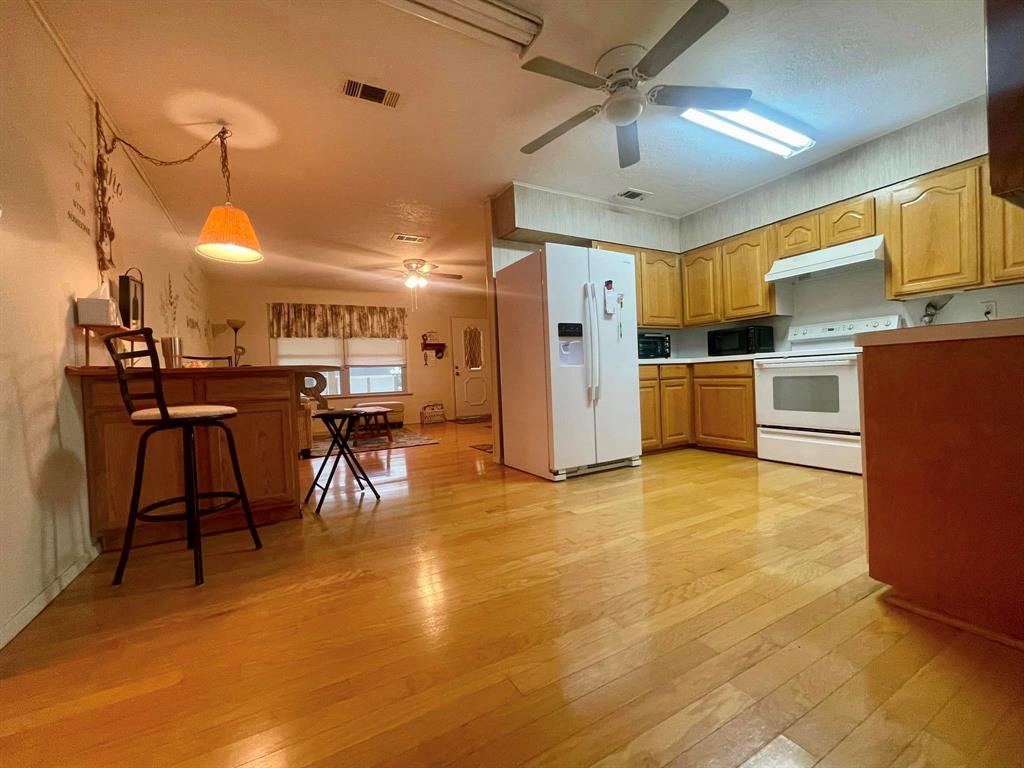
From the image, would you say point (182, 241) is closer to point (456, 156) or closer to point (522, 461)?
point (456, 156)

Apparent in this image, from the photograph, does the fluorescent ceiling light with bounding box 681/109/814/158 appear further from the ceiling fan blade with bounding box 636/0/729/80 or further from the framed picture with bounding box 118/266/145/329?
the framed picture with bounding box 118/266/145/329

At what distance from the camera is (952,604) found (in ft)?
3.85

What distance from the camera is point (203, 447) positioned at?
7.03ft

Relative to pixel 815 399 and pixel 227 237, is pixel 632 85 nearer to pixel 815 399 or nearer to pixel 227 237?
pixel 227 237

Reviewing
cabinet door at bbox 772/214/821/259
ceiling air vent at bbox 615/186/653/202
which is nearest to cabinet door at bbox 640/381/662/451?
cabinet door at bbox 772/214/821/259

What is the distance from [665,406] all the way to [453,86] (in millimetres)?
3059

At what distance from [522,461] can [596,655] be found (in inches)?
87.8

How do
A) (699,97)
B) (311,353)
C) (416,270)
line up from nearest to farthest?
(699,97) → (416,270) → (311,353)

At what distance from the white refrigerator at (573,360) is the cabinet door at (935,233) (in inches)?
71.0

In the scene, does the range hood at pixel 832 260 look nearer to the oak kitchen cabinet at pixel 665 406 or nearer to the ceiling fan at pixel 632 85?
the oak kitchen cabinet at pixel 665 406

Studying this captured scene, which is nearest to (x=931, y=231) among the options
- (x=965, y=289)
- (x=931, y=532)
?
(x=965, y=289)

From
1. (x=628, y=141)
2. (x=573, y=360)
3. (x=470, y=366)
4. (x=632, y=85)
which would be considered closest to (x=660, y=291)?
(x=573, y=360)

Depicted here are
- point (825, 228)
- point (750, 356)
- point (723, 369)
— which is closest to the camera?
point (825, 228)

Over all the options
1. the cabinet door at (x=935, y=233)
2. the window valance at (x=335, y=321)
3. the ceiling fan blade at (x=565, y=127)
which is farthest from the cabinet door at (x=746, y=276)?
the window valance at (x=335, y=321)
